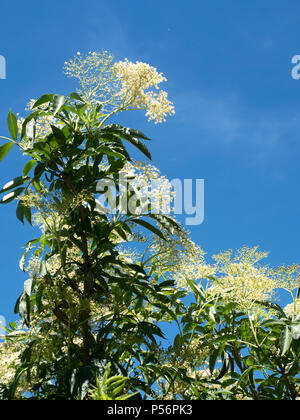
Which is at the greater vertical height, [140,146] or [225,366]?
[140,146]

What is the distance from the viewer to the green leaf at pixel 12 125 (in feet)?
7.69

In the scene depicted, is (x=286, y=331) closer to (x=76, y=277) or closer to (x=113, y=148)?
(x=76, y=277)

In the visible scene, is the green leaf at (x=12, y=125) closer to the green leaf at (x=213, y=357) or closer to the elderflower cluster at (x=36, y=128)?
the elderflower cluster at (x=36, y=128)

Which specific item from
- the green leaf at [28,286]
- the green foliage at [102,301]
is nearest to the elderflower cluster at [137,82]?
the green foliage at [102,301]

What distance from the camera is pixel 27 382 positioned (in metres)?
2.11

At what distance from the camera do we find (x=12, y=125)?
2348mm

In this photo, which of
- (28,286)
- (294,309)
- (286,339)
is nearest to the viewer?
(286,339)

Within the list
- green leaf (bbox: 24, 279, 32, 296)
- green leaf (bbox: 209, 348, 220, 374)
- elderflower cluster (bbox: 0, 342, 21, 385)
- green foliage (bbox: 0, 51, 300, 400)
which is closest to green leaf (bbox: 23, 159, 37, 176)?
green foliage (bbox: 0, 51, 300, 400)

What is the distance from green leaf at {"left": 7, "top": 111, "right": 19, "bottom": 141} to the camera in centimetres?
234

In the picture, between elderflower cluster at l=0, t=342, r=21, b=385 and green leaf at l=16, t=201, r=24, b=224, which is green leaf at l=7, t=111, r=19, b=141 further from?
elderflower cluster at l=0, t=342, r=21, b=385

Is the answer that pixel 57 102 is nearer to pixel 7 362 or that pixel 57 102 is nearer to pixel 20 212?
pixel 20 212

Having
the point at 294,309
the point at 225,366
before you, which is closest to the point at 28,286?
the point at 225,366
